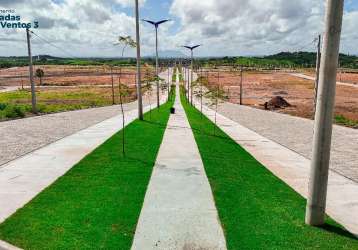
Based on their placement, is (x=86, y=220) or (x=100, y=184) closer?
(x=86, y=220)

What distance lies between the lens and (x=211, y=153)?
14.9 metres

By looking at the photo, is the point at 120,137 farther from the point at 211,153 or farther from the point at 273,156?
the point at 273,156

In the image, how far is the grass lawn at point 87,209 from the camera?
688 cm

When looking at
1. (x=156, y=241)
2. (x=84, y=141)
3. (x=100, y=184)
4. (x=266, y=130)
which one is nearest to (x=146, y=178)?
(x=100, y=184)

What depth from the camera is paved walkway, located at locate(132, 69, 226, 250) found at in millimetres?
6844

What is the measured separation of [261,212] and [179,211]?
1.88m

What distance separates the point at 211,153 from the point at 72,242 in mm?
8854

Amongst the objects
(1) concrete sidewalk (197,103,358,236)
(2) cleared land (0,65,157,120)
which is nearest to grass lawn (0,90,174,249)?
(2) cleared land (0,65,157,120)

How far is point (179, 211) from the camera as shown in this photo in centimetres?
833

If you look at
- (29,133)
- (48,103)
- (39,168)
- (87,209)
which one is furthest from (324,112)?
(48,103)

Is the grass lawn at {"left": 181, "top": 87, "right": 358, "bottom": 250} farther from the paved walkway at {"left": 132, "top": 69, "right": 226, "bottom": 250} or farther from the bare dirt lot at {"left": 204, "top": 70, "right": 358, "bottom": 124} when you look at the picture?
the bare dirt lot at {"left": 204, "top": 70, "right": 358, "bottom": 124}

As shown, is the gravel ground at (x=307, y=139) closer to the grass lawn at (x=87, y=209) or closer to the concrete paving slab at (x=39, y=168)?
the grass lawn at (x=87, y=209)

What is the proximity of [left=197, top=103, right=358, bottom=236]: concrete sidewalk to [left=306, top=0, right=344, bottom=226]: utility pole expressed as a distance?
0.91 metres

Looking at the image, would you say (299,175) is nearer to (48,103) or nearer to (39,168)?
(39,168)
